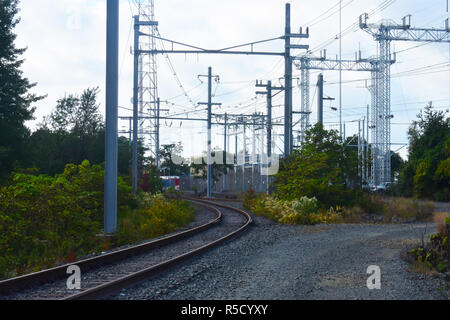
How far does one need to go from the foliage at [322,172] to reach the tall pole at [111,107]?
12371 millimetres

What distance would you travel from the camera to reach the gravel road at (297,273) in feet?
24.8

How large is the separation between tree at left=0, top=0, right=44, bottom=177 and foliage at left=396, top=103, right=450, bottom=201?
2828cm

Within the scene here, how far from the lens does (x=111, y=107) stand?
1441 cm

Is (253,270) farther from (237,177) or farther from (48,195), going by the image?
(237,177)

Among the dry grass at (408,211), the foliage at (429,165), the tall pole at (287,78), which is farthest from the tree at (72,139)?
the foliage at (429,165)

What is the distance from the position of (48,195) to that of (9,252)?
231 centimetres

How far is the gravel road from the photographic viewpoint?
7.56 metres

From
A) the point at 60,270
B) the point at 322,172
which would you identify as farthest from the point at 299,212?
the point at 60,270

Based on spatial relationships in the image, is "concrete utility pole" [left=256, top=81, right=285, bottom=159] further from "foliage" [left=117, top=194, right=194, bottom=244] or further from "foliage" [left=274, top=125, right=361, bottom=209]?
"foliage" [left=117, top=194, right=194, bottom=244]

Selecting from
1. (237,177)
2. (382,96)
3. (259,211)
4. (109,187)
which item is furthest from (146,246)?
(237,177)

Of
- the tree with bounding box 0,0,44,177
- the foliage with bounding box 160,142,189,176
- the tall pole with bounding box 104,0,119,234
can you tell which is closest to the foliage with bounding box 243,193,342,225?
the tall pole with bounding box 104,0,119,234

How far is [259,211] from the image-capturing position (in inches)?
1014

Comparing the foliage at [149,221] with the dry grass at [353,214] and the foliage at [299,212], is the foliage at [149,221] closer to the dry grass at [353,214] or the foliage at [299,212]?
the foliage at [299,212]

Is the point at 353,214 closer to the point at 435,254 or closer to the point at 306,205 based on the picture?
the point at 306,205
